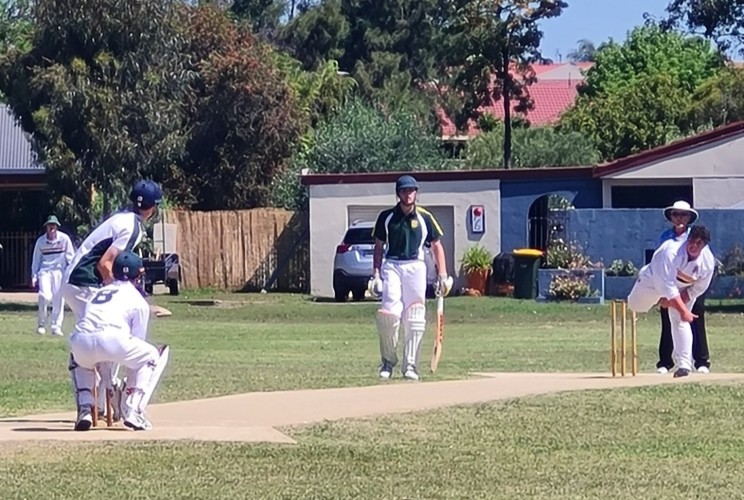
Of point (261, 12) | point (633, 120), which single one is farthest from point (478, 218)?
point (261, 12)

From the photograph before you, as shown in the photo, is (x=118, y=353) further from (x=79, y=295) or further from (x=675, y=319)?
(x=675, y=319)

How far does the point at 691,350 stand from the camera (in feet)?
52.3

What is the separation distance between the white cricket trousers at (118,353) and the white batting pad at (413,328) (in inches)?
182

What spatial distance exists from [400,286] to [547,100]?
75281 mm

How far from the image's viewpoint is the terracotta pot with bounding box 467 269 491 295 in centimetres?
3688

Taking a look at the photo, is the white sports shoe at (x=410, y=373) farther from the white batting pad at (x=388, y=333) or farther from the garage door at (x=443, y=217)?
the garage door at (x=443, y=217)

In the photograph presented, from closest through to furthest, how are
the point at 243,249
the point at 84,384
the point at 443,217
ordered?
1. the point at 84,384
2. the point at 443,217
3. the point at 243,249

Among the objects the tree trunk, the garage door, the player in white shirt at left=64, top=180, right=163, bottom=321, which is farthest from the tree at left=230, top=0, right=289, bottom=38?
the player in white shirt at left=64, top=180, right=163, bottom=321

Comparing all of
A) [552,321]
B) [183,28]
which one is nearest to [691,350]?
[552,321]

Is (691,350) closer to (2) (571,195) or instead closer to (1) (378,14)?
(2) (571,195)

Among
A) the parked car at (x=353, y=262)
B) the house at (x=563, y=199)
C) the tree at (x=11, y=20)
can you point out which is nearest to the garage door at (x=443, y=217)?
the house at (x=563, y=199)

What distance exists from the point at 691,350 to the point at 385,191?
22106 millimetres

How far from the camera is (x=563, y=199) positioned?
37.2 meters

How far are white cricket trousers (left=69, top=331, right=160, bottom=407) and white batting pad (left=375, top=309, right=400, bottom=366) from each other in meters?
4.51
